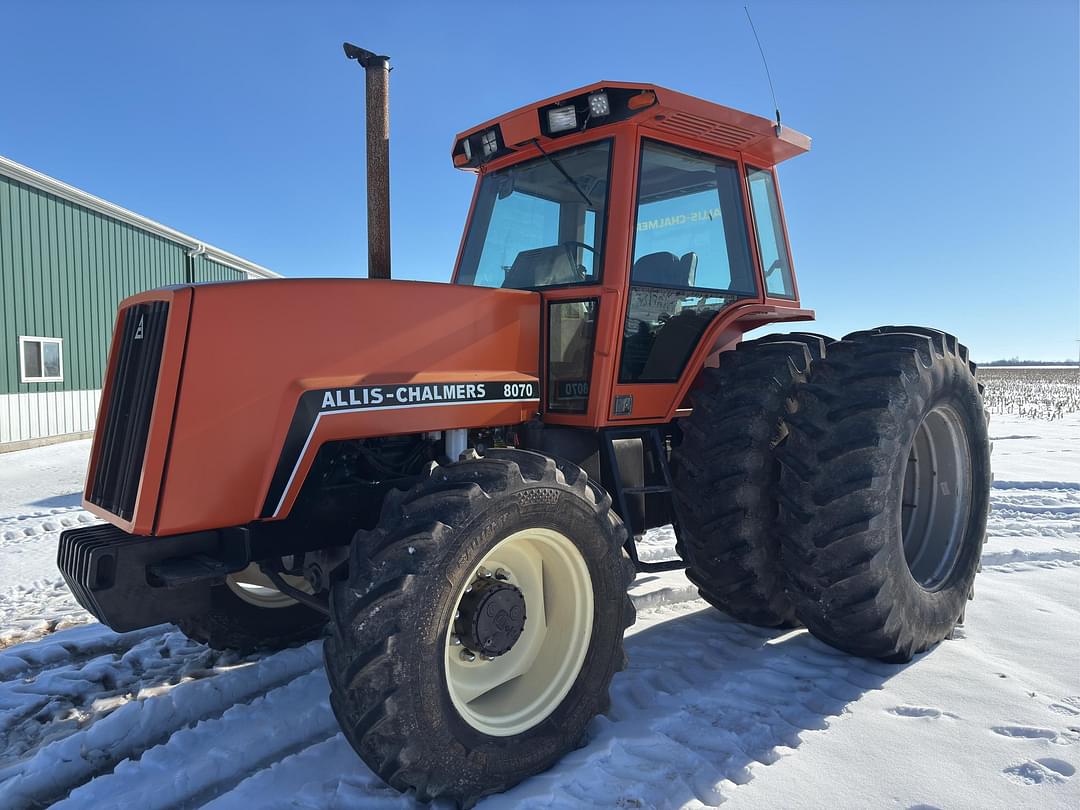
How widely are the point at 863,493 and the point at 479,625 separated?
183 centimetres

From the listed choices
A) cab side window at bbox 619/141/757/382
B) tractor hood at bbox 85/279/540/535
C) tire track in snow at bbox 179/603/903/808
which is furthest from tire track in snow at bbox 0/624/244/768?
cab side window at bbox 619/141/757/382

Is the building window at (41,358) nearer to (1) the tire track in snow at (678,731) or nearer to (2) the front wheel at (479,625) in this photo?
(1) the tire track in snow at (678,731)

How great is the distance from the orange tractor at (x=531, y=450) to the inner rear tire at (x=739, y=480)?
0.05 feet

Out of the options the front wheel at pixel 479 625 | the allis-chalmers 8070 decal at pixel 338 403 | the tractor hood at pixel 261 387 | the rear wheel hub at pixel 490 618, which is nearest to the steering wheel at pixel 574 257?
the tractor hood at pixel 261 387

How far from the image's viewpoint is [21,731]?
10.2 ft

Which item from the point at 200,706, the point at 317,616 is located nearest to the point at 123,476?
the point at 200,706

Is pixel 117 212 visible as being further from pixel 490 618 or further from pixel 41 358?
pixel 490 618

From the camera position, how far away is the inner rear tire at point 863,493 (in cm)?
327

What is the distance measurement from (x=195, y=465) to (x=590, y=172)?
2346 mm

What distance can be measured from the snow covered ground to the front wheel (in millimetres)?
190

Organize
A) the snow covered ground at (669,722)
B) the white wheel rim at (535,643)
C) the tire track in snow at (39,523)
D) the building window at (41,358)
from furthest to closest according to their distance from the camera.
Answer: the building window at (41,358) < the tire track in snow at (39,523) < the white wheel rim at (535,643) < the snow covered ground at (669,722)

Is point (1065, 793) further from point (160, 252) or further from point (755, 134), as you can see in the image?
point (160, 252)

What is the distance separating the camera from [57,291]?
12.9 metres

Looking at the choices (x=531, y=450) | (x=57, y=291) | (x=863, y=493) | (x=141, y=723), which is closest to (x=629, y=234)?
(x=531, y=450)
